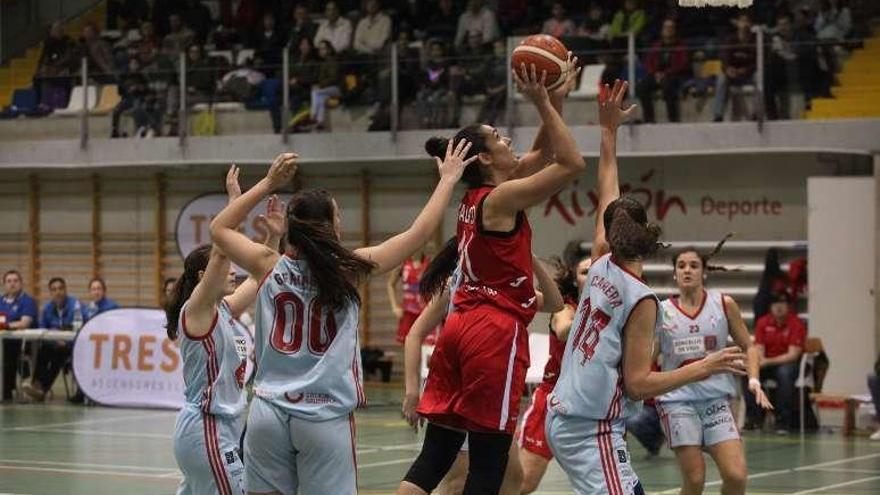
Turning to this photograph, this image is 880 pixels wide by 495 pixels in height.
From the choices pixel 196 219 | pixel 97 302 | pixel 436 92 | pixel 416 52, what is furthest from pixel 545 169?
pixel 196 219

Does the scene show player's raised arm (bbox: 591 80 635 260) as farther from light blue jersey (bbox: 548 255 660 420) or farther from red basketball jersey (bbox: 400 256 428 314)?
red basketball jersey (bbox: 400 256 428 314)

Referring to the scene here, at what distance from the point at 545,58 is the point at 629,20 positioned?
14.5 m

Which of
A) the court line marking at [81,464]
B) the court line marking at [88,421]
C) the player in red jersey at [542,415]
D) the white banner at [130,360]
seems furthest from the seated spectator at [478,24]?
the player in red jersey at [542,415]

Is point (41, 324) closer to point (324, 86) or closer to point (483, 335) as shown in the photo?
point (324, 86)

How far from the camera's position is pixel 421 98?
20.6m

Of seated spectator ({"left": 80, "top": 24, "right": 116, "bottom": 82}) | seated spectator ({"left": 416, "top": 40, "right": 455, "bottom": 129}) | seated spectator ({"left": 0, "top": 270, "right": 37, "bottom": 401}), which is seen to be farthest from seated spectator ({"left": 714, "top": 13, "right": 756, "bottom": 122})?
seated spectator ({"left": 0, "top": 270, "right": 37, "bottom": 401})

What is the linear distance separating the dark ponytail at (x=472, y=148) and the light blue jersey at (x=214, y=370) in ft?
4.15

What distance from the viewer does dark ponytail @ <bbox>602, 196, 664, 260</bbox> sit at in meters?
6.46

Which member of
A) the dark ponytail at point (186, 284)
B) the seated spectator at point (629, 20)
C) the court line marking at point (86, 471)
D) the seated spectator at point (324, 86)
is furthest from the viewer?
the seated spectator at point (324, 86)

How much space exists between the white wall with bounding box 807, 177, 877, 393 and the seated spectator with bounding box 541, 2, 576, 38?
149 inches

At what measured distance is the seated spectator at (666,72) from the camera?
19219 mm

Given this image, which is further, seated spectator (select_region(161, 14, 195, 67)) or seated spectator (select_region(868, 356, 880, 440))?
seated spectator (select_region(161, 14, 195, 67))

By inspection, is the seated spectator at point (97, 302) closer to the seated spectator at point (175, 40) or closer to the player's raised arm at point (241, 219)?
the seated spectator at point (175, 40)

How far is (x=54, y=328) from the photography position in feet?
67.7
